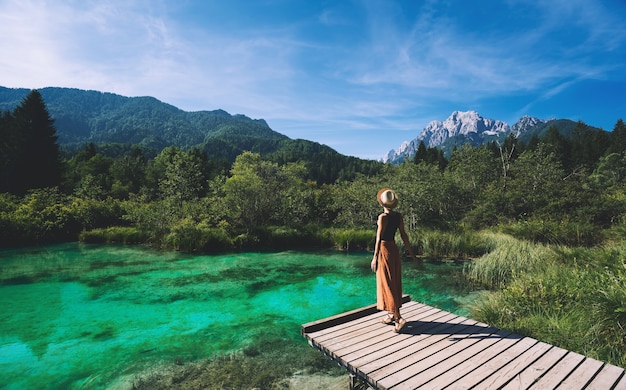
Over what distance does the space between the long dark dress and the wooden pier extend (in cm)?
46

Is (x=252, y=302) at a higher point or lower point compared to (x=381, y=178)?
lower

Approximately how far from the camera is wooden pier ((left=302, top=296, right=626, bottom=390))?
3.29 m

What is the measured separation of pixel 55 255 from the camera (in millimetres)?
15648

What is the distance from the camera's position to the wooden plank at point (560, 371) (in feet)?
10.6

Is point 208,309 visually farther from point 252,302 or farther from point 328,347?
point 328,347

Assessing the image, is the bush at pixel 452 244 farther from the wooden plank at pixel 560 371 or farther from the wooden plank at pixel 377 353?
the wooden plank at pixel 560 371

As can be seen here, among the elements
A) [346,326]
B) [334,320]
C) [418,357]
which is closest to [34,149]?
[334,320]

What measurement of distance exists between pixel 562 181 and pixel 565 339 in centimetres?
1715

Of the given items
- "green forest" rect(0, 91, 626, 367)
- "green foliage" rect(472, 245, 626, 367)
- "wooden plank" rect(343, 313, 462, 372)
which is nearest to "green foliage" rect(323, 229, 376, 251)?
"green forest" rect(0, 91, 626, 367)

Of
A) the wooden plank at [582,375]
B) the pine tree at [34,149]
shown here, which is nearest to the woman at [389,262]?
the wooden plank at [582,375]

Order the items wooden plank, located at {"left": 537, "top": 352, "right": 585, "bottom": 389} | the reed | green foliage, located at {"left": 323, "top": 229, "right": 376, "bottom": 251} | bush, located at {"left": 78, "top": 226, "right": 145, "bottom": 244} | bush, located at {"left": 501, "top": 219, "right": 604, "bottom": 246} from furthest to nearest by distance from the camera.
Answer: bush, located at {"left": 78, "top": 226, "right": 145, "bottom": 244}, green foliage, located at {"left": 323, "top": 229, "right": 376, "bottom": 251}, bush, located at {"left": 501, "top": 219, "right": 604, "bottom": 246}, the reed, wooden plank, located at {"left": 537, "top": 352, "right": 585, "bottom": 389}

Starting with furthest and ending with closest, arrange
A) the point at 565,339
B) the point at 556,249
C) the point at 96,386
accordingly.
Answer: the point at 556,249 → the point at 96,386 → the point at 565,339

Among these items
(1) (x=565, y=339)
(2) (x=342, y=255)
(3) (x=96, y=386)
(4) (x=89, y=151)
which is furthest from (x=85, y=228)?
(4) (x=89, y=151)

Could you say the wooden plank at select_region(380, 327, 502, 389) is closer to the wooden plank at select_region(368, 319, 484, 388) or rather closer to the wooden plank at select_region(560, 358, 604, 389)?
the wooden plank at select_region(368, 319, 484, 388)
